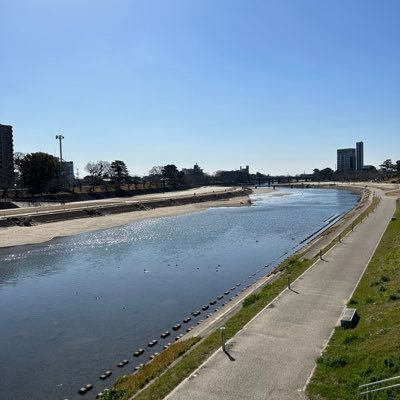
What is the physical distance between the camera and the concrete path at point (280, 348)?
8.55 m

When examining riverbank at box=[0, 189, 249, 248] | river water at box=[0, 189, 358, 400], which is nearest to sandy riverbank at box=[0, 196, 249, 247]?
riverbank at box=[0, 189, 249, 248]

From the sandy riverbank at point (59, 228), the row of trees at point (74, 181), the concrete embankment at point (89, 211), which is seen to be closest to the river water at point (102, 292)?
the sandy riverbank at point (59, 228)

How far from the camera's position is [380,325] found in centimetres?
1127

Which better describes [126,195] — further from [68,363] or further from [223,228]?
[68,363]

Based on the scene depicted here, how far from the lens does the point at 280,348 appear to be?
10.5 meters

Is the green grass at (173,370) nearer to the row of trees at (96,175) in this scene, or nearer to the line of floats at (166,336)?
the line of floats at (166,336)

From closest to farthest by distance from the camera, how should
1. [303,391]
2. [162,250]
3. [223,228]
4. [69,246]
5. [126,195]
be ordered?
[303,391], [162,250], [69,246], [223,228], [126,195]

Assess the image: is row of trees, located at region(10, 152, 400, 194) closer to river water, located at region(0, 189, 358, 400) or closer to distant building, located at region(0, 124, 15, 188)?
distant building, located at region(0, 124, 15, 188)

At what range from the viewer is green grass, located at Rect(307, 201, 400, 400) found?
8344 mm

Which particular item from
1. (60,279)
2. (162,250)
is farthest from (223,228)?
(60,279)

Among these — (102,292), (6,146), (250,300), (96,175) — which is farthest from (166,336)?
(6,146)

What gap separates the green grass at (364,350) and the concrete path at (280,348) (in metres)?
→ 0.35

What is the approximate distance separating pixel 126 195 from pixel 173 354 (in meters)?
96.0

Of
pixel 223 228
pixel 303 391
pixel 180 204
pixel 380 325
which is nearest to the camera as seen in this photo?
pixel 303 391
